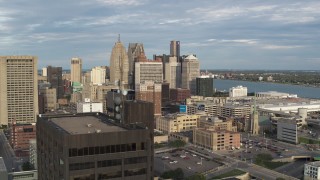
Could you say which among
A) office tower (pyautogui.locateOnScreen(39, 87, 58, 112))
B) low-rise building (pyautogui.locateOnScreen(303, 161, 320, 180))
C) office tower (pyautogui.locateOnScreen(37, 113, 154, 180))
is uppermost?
office tower (pyautogui.locateOnScreen(37, 113, 154, 180))

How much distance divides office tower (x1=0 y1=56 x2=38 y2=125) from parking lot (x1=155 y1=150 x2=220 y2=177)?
36.4 m

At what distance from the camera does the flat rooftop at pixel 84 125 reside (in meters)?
18.2

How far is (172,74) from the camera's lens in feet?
506

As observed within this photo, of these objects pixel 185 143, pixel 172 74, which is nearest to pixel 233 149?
pixel 185 143

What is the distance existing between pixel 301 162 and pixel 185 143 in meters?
18.6

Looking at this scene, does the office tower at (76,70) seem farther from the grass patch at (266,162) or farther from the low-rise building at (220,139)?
the grass patch at (266,162)

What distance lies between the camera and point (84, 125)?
19.9 meters

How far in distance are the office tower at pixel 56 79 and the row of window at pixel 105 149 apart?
12434 cm

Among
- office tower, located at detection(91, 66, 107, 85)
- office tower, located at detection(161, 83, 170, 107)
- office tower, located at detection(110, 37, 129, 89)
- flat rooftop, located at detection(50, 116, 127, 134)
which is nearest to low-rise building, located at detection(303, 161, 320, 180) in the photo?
flat rooftop, located at detection(50, 116, 127, 134)

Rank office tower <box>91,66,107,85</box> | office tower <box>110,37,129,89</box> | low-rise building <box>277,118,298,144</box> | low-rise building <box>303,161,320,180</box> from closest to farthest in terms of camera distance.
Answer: low-rise building <box>303,161,320,180</box>
low-rise building <box>277,118,298,144</box>
office tower <box>110,37,129,89</box>
office tower <box>91,66,107,85</box>

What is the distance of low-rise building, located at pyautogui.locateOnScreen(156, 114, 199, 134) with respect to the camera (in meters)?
77.4

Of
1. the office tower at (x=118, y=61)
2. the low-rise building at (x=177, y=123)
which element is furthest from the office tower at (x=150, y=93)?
the office tower at (x=118, y=61)

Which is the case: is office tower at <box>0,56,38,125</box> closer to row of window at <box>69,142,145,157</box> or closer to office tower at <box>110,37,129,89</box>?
office tower at <box>110,37,129,89</box>

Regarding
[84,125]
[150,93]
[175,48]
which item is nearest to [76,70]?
[175,48]
